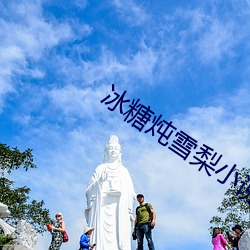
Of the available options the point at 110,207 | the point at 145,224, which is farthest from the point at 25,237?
the point at 110,207

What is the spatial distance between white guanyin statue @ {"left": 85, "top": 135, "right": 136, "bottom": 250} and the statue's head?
29 centimetres

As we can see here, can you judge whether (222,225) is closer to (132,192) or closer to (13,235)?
(132,192)

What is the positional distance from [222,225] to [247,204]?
1.31m

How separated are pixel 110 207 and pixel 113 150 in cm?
182

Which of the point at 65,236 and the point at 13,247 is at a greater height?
the point at 65,236

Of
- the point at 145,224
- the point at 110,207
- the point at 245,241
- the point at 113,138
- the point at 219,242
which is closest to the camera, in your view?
the point at 245,241

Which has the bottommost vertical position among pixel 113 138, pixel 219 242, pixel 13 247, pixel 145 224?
pixel 13 247

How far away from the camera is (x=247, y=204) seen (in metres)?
18.0

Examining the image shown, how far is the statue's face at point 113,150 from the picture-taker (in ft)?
46.6

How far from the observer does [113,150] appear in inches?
560

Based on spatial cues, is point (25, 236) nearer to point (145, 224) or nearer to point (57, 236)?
point (57, 236)

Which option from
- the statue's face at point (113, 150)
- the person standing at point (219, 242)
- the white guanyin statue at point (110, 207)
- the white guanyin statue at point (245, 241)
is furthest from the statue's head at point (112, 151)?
the white guanyin statue at point (245, 241)

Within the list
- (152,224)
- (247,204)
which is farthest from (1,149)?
(152,224)

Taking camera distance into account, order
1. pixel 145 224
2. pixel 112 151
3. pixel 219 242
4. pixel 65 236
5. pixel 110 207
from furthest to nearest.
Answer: pixel 112 151
pixel 110 207
pixel 145 224
pixel 65 236
pixel 219 242
